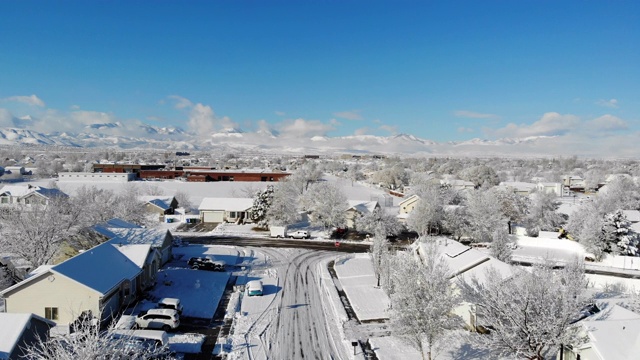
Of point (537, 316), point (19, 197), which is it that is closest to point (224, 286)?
point (537, 316)

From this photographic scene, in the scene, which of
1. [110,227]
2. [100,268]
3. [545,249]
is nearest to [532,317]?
[100,268]

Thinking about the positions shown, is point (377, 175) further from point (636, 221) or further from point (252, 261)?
point (252, 261)

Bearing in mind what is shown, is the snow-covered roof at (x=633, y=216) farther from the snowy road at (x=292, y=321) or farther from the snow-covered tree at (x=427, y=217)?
the snowy road at (x=292, y=321)

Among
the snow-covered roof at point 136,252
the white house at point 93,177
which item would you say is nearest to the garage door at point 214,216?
the snow-covered roof at point 136,252

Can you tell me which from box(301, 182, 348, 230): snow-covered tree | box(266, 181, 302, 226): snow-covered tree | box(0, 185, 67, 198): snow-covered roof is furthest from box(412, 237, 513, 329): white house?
box(0, 185, 67, 198): snow-covered roof

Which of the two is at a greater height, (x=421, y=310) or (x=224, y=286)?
(x=421, y=310)

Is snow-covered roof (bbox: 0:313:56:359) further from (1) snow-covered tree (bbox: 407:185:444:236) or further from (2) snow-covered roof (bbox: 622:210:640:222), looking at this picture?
(2) snow-covered roof (bbox: 622:210:640:222)
